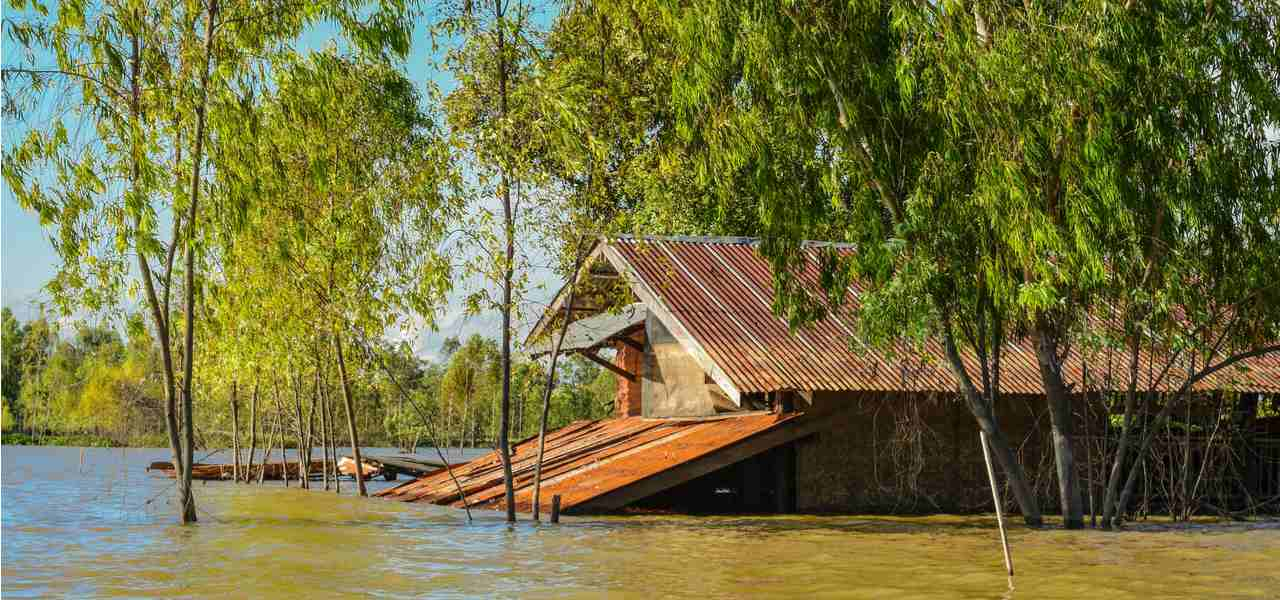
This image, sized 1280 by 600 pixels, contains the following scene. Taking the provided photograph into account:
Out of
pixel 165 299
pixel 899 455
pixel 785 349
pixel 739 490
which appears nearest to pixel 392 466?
pixel 739 490

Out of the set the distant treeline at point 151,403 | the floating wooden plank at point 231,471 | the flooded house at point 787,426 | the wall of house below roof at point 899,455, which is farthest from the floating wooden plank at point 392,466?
the distant treeline at point 151,403

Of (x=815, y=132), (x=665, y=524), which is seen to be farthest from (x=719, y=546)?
(x=815, y=132)

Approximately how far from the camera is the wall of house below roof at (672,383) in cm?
2508

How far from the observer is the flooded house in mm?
20656

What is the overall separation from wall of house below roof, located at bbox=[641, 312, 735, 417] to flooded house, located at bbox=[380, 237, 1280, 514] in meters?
0.06

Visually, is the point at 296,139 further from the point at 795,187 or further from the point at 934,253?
the point at 934,253

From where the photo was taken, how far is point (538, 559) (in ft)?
48.2

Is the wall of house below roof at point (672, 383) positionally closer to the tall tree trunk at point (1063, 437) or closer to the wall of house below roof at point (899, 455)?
the wall of house below roof at point (899, 455)

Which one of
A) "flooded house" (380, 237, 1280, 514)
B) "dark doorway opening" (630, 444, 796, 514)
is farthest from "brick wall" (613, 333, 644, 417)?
"dark doorway opening" (630, 444, 796, 514)

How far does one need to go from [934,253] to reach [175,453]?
32.6 feet

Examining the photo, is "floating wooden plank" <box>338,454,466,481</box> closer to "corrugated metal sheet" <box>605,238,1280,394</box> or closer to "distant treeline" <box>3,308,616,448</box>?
"corrugated metal sheet" <box>605,238,1280,394</box>

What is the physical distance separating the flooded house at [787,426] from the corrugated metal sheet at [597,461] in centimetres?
5

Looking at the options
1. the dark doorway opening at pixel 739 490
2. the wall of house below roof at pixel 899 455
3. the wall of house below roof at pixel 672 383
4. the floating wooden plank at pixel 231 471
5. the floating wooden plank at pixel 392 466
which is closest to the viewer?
the wall of house below roof at pixel 899 455

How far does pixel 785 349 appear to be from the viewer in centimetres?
2208
